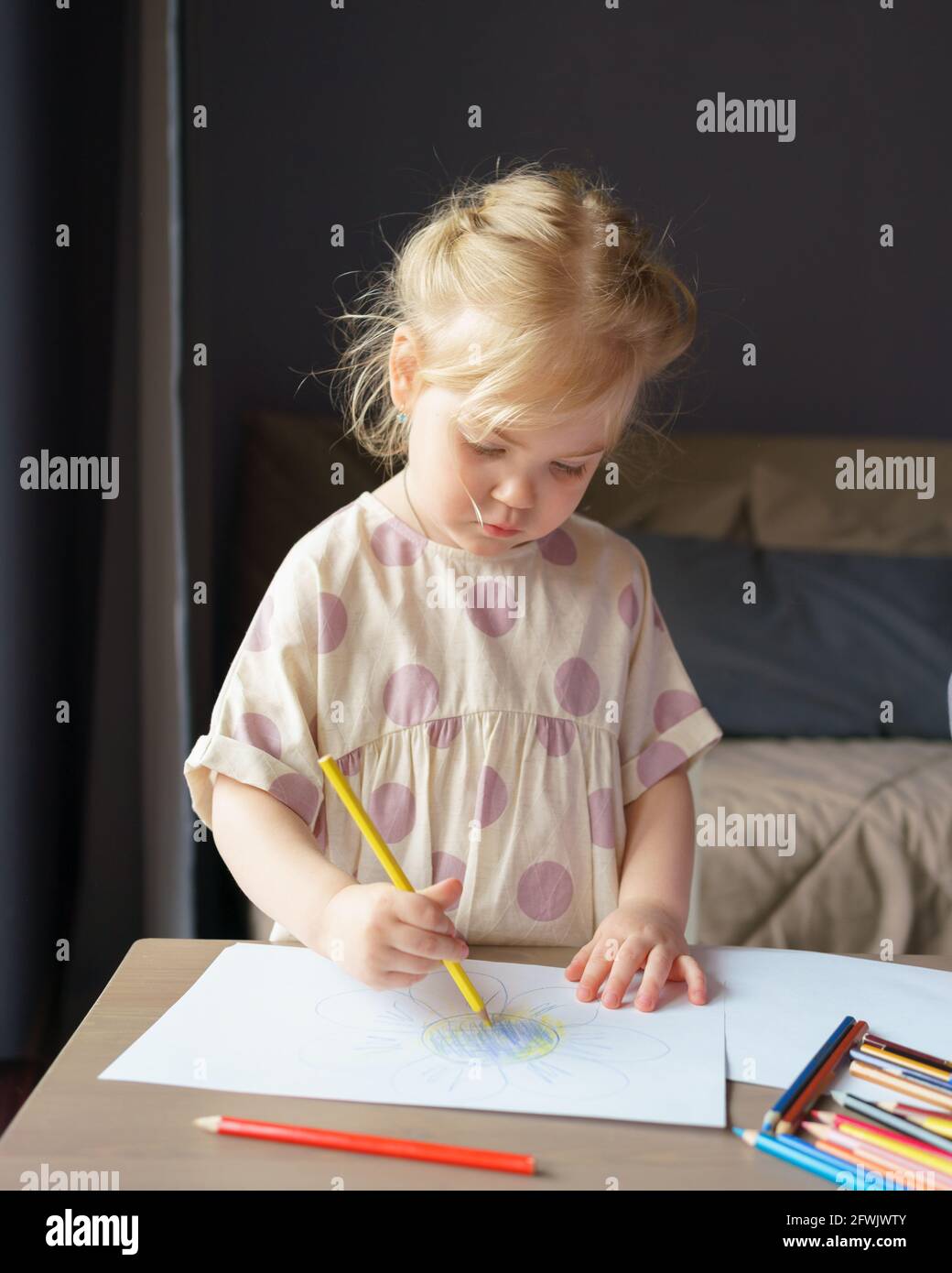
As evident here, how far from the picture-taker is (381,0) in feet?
6.72

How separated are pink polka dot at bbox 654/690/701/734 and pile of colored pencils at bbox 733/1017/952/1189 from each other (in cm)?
34

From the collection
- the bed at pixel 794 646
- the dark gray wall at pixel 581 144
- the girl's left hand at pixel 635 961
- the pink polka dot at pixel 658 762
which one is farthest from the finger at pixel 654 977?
the dark gray wall at pixel 581 144

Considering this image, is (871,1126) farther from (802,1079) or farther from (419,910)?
(419,910)

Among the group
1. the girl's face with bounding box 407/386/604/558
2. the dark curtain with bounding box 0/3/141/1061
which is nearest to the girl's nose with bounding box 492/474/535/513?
the girl's face with bounding box 407/386/604/558

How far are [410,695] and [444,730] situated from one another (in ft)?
0.11

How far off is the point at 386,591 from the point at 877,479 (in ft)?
5.18

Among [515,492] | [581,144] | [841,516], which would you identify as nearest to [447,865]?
[515,492]

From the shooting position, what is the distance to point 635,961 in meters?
0.66

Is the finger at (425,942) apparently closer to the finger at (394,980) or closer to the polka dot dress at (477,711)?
the finger at (394,980)

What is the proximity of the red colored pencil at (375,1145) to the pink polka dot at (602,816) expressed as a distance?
1.25 feet

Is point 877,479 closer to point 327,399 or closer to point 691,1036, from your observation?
point 327,399
